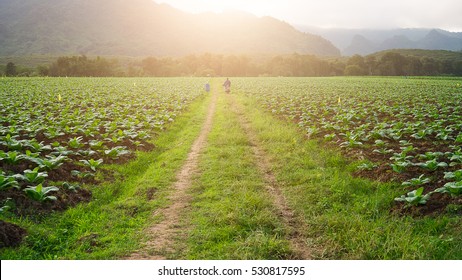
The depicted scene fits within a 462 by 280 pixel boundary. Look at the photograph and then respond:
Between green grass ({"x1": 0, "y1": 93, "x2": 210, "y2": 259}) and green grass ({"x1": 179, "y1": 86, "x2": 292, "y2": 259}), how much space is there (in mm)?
1018

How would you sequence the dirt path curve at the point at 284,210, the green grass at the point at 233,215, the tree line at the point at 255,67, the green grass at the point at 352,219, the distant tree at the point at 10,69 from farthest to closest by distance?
the tree line at the point at 255,67 → the distant tree at the point at 10,69 → the dirt path curve at the point at 284,210 → the green grass at the point at 233,215 → the green grass at the point at 352,219

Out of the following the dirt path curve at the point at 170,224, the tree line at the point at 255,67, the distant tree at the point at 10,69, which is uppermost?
the tree line at the point at 255,67

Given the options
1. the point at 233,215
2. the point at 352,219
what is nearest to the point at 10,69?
the point at 233,215

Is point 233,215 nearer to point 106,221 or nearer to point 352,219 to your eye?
point 352,219

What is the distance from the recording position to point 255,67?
427 ft

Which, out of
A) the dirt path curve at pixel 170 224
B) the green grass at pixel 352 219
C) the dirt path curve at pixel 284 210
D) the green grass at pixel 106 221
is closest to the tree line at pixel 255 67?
the green grass at pixel 106 221

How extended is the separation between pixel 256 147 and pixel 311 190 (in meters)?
5.01

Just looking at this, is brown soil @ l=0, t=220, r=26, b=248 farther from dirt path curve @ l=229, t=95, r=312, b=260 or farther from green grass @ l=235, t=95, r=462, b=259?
green grass @ l=235, t=95, r=462, b=259

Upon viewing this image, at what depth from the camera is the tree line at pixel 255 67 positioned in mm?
98062

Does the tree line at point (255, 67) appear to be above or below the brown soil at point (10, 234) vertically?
above

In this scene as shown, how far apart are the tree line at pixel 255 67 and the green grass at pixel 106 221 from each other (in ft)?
317

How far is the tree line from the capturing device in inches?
3861

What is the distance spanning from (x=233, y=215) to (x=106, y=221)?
106 inches

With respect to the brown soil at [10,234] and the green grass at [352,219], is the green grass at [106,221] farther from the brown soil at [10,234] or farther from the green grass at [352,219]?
the green grass at [352,219]
